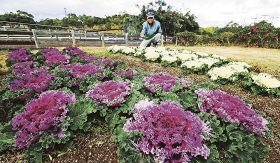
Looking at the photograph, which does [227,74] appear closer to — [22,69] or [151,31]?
[22,69]

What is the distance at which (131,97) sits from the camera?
4398 mm

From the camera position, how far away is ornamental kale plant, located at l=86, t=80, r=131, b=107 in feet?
13.8

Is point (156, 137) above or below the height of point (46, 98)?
below

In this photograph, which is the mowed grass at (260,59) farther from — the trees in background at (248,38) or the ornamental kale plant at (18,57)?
the ornamental kale plant at (18,57)

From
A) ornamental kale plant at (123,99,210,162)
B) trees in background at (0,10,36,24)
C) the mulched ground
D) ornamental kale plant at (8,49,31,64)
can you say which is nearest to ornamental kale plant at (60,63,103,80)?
the mulched ground

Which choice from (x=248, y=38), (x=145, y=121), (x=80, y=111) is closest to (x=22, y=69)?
(x=80, y=111)

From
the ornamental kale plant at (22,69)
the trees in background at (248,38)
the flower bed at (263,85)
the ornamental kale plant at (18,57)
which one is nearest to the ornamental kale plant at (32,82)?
the ornamental kale plant at (22,69)

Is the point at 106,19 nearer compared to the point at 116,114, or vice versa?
the point at 116,114

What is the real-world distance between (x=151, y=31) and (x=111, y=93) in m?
8.03

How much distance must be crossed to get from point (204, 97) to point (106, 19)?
55977 mm

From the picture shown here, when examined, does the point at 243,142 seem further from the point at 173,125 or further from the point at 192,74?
the point at 192,74

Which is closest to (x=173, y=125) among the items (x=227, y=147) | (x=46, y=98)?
(x=227, y=147)

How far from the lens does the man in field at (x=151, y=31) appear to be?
11.8 meters

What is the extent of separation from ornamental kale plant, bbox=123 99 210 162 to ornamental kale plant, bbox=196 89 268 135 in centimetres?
50
